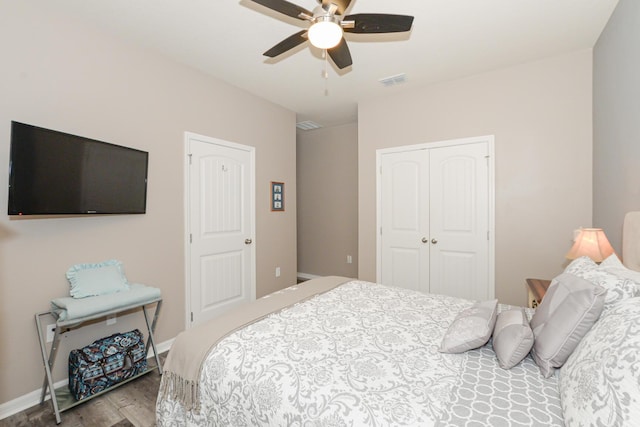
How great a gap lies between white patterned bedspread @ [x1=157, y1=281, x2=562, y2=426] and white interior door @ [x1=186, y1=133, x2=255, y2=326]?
5.89 ft

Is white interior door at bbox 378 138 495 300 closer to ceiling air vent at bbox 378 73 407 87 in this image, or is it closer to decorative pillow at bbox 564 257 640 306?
ceiling air vent at bbox 378 73 407 87

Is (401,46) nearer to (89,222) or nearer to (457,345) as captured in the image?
(457,345)

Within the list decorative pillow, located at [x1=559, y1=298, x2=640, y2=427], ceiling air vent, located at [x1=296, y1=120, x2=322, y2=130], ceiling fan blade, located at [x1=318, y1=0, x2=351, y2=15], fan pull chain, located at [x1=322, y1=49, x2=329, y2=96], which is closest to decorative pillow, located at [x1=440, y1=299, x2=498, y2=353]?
decorative pillow, located at [x1=559, y1=298, x2=640, y2=427]

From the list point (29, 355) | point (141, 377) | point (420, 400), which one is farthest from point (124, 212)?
point (420, 400)

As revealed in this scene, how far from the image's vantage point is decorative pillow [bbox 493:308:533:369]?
1196mm

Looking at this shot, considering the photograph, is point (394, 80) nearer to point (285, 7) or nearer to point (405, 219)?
point (405, 219)

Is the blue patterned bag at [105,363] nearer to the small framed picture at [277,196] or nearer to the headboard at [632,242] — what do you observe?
the small framed picture at [277,196]

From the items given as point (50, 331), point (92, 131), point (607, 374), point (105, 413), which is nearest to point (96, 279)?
point (50, 331)

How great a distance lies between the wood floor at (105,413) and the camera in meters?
1.87

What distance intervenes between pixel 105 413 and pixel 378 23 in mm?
3014

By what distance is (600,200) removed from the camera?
2.59 m

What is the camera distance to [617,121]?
219cm

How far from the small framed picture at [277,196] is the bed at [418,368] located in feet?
8.27

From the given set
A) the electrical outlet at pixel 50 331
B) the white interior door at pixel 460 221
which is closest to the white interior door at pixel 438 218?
the white interior door at pixel 460 221
